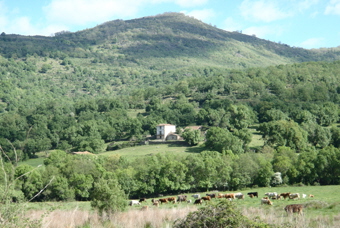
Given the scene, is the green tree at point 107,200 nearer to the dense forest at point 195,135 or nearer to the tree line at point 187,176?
the dense forest at point 195,135

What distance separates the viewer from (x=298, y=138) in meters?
93.3

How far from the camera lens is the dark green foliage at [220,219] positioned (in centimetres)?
1326

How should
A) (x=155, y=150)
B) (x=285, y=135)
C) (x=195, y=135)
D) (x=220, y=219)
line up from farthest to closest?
(x=195, y=135) < (x=155, y=150) < (x=285, y=135) < (x=220, y=219)

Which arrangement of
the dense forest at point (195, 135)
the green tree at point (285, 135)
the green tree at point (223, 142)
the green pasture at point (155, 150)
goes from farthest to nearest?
the green pasture at point (155, 150), the green tree at point (285, 135), the green tree at point (223, 142), the dense forest at point (195, 135)

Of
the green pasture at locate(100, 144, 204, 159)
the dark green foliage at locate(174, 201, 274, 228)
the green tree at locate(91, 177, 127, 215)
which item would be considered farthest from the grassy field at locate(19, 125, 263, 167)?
the dark green foliage at locate(174, 201, 274, 228)

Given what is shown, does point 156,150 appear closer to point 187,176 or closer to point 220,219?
point 187,176

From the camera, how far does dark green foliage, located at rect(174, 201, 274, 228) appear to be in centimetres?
1326

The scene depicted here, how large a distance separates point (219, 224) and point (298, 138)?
85.1 m

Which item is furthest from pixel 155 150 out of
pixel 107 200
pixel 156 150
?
pixel 107 200

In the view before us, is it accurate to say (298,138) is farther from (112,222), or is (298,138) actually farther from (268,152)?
(112,222)

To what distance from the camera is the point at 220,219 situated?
44.2 ft

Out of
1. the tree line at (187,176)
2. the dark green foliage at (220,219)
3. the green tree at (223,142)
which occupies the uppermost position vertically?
the dark green foliage at (220,219)

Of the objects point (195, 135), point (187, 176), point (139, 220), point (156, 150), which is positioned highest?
point (195, 135)

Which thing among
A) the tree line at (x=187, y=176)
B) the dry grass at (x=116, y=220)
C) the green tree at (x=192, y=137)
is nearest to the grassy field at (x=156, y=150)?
the green tree at (x=192, y=137)
